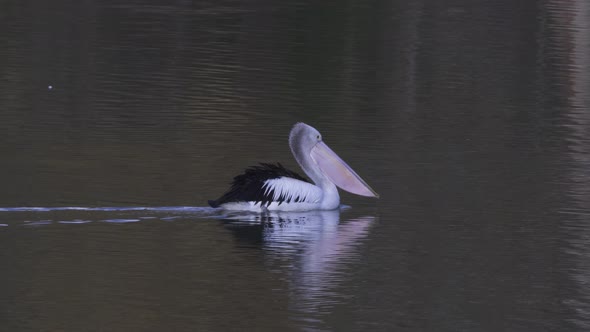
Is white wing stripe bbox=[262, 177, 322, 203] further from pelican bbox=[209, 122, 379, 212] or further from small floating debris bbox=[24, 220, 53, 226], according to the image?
small floating debris bbox=[24, 220, 53, 226]

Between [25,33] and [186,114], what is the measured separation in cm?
630

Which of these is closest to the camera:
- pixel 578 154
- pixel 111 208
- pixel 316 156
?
pixel 111 208

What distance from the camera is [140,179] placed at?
9781mm

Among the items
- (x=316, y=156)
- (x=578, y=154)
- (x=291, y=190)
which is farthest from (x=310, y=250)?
(x=578, y=154)

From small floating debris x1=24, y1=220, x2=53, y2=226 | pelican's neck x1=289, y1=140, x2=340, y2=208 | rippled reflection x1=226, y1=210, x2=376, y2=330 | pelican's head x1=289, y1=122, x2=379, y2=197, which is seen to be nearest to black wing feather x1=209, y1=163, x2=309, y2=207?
rippled reflection x1=226, y1=210, x2=376, y2=330

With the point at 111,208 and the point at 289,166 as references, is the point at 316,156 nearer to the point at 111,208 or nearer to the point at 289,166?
the point at 289,166

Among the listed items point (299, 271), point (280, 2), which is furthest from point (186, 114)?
point (280, 2)

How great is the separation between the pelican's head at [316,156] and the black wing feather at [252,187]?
0.57 metres

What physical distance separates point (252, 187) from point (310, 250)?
116 centimetres

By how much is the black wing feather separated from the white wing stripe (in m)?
0.02

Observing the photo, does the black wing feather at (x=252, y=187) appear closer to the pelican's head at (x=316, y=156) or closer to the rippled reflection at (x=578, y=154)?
the pelican's head at (x=316, y=156)

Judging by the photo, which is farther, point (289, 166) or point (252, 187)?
point (289, 166)

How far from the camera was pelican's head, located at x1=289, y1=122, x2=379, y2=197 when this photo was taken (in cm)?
975

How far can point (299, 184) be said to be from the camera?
30.5 ft
